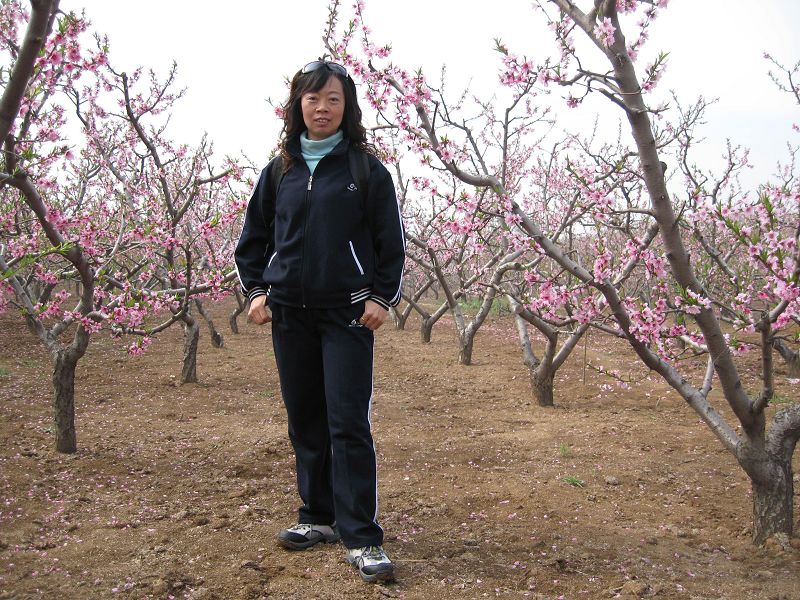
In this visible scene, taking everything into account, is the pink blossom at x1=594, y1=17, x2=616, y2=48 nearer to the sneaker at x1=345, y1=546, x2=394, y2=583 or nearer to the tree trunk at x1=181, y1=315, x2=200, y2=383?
the sneaker at x1=345, y1=546, x2=394, y2=583

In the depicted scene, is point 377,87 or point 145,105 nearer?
point 377,87

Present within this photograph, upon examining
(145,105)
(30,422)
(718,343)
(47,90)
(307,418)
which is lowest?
(30,422)

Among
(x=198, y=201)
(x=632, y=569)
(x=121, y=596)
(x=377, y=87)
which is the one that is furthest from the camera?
(x=198, y=201)

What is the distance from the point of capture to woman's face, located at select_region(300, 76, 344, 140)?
2599 millimetres

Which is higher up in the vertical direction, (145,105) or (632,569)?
(145,105)

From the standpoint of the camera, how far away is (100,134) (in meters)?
7.40

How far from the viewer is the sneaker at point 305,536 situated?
277cm

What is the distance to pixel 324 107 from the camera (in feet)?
8.52

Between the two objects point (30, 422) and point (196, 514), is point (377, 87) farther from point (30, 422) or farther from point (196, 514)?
point (30, 422)

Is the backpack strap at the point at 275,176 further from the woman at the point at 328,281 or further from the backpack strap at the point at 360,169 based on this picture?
the backpack strap at the point at 360,169

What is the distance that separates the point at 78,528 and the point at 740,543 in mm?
3270

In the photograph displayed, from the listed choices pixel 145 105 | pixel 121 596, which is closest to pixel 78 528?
pixel 121 596

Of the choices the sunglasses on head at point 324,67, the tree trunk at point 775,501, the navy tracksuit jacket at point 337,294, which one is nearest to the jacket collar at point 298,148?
the navy tracksuit jacket at point 337,294

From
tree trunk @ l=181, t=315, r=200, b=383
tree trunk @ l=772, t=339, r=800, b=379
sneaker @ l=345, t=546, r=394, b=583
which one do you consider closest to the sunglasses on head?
sneaker @ l=345, t=546, r=394, b=583
